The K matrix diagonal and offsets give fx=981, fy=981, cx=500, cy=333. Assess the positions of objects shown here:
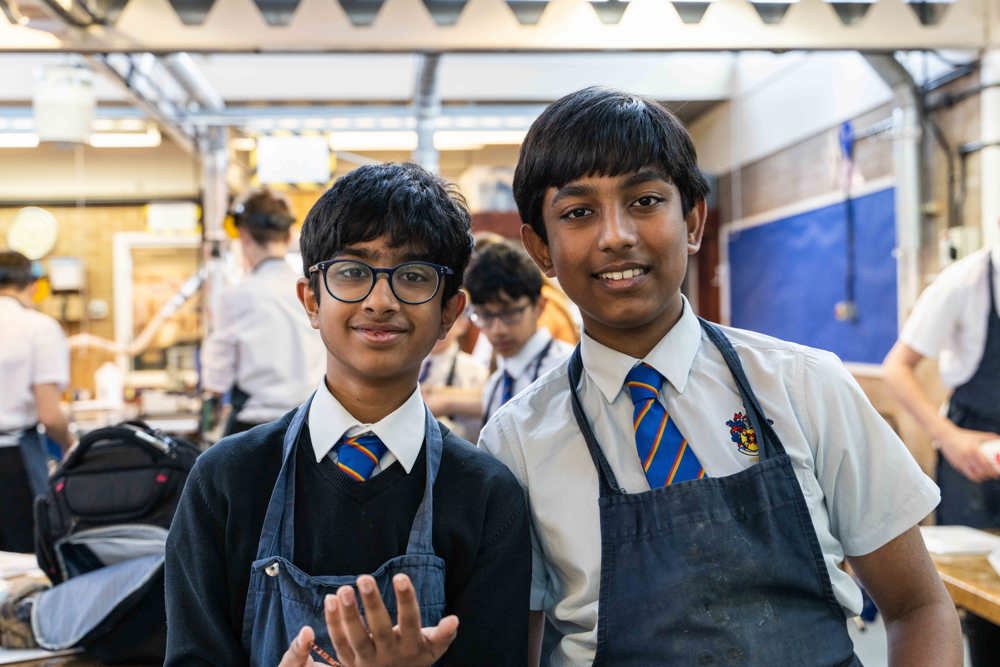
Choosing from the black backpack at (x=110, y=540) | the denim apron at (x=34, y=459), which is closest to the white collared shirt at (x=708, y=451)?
the black backpack at (x=110, y=540)

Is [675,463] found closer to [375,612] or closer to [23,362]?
[375,612]

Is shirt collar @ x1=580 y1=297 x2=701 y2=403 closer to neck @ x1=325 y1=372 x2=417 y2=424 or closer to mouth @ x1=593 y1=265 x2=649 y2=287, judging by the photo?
mouth @ x1=593 y1=265 x2=649 y2=287

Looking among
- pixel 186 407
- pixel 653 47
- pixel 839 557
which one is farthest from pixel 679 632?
pixel 186 407

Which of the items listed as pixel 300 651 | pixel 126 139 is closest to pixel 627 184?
pixel 300 651

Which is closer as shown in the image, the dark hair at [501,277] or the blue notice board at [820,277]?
the dark hair at [501,277]

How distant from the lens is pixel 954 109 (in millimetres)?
4969

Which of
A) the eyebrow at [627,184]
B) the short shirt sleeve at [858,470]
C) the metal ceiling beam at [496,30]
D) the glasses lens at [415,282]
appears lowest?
the short shirt sleeve at [858,470]

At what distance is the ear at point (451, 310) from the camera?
4.88ft

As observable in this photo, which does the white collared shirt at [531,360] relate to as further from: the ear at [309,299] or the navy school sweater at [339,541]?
the navy school sweater at [339,541]

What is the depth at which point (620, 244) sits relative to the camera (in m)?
1.30

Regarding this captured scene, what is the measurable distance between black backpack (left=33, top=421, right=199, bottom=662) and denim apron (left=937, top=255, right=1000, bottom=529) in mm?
2195

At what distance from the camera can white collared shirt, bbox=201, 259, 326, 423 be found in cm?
345

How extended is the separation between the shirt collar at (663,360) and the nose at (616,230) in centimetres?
19

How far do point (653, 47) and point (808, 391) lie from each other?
1.99m
